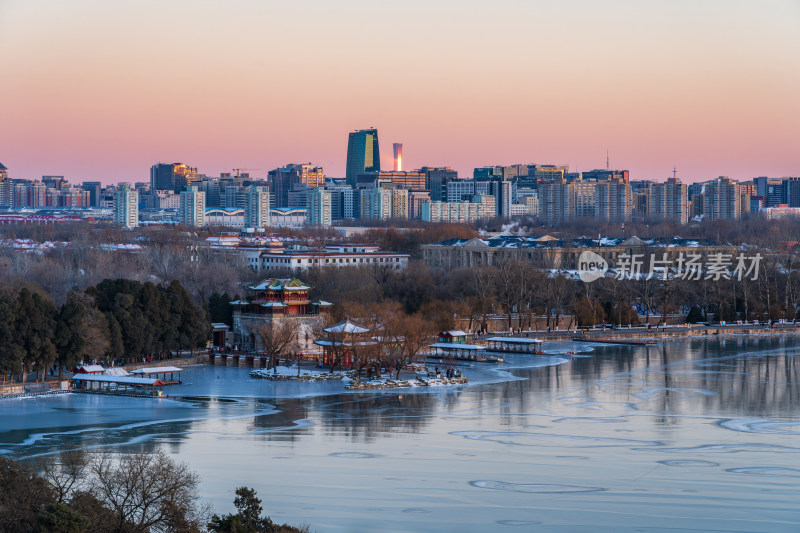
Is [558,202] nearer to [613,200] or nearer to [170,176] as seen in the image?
[613,200]

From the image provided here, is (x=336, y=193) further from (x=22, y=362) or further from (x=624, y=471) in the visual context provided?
(x=624, y=471)

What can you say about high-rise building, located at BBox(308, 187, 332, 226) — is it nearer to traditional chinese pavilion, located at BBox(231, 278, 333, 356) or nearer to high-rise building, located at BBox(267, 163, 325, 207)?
high-rise building, located at BBox(267, 163, 325, 207)

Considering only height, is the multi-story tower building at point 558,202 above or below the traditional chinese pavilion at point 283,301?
above

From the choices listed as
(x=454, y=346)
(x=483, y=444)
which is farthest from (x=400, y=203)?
(x=483, y=444)

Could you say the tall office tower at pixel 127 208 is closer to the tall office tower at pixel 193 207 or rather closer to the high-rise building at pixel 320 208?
the tall office tower at pixel 193 207

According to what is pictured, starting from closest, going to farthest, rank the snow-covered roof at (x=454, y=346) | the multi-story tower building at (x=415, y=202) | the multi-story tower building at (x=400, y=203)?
1. the snow-covered roof at (x=454, y=346)
2. the multi-story tower building at (x=400, y=203)
3. the multi-story tower building at (x=415, y=202)

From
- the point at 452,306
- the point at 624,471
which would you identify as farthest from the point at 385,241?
the point at 624,471

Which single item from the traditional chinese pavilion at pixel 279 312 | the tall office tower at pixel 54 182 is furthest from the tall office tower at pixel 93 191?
the traditional chinese pavilion at pixel 279 312
